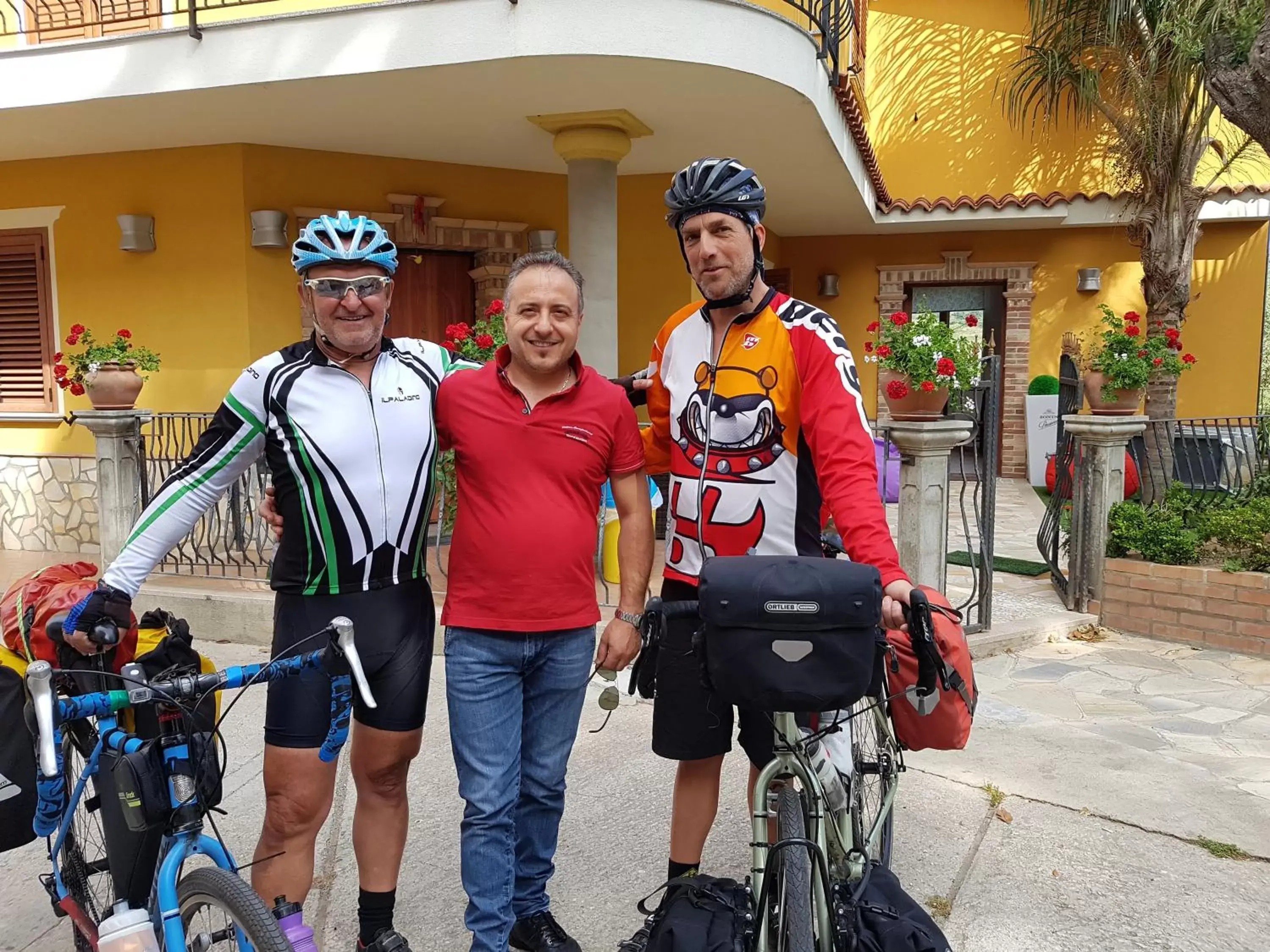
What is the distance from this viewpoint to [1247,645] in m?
5.29

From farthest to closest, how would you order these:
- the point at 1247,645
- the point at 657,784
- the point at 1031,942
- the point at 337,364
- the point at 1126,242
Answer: the point at 1126,242 → the point at 1247,645 → the point at 657,784 → the point at 1031,942 → the point at 337,364

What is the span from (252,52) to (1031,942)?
5.80 metres

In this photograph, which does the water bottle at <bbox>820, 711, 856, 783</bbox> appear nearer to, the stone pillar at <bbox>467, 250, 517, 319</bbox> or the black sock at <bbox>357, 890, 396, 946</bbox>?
the black sock at <bbox>357, 890, 396, 946</bbox>

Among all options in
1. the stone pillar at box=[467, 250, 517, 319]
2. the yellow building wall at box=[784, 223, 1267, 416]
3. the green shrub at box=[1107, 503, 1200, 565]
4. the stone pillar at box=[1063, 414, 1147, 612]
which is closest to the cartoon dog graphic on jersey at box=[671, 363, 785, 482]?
the green shrub at box=[1107, 503, 1200, 565]

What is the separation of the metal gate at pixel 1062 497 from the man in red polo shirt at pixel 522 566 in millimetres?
4864

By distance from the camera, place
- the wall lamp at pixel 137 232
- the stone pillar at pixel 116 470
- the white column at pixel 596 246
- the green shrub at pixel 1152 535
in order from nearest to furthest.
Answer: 1. the green shrub at pixel 1152 535
2. the stone pillar at pixel 116 470
3. the white column at pixel 596 246
4. the wall lamp at pixel 137 232

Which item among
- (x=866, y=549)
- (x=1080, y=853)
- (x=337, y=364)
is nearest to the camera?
(x=866, y=549)

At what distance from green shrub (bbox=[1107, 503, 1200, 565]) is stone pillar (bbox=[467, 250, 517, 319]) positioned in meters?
4.99

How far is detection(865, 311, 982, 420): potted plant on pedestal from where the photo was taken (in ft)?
15.5

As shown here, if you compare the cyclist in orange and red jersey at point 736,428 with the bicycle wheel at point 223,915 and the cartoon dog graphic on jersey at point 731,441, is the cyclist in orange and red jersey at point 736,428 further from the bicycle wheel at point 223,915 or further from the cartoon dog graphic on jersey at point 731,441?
the bicycle wheel at point 223,915

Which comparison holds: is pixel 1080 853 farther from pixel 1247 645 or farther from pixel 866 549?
pixel 1247 645

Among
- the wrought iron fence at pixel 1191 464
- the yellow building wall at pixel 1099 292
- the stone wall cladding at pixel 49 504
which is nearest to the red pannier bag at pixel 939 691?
the wrought iron fence at pixel 1191 464

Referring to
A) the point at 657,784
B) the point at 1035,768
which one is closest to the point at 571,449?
the point at 657,784

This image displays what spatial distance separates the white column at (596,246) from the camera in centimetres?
623
